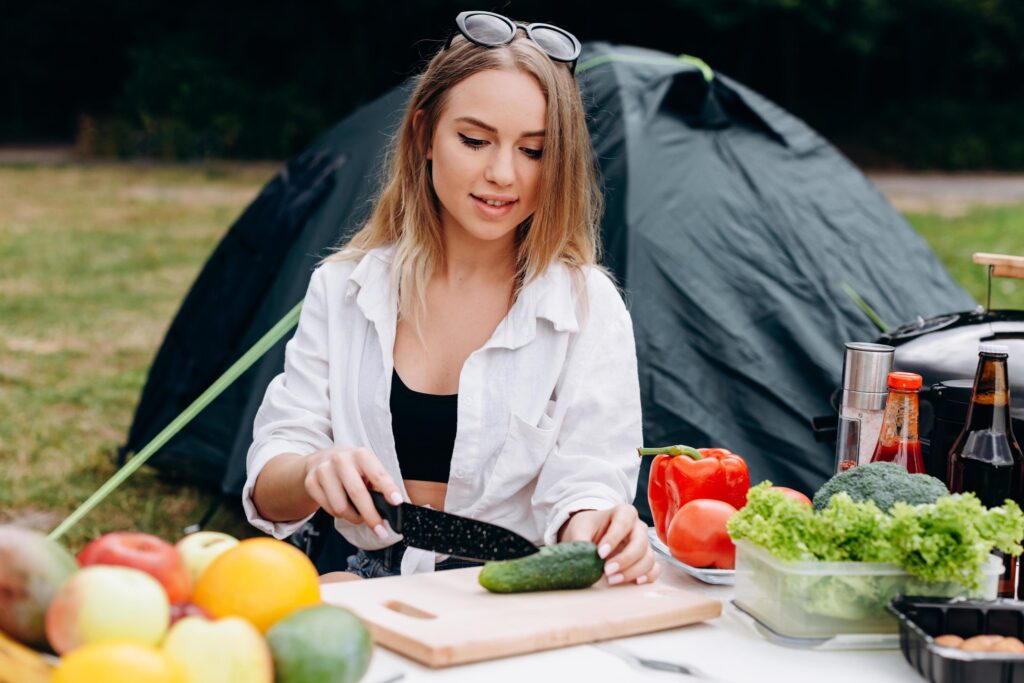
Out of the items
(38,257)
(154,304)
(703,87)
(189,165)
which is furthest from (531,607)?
(189,165)

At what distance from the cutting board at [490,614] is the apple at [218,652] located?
0.24 metres

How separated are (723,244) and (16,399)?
3.83 m

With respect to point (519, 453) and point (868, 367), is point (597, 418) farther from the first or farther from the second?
point (868, 367)

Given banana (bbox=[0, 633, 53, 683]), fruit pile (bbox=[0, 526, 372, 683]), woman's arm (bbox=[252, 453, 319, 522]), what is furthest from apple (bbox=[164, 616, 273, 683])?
woman's arm (bbox=[252, 453, 319, 522])

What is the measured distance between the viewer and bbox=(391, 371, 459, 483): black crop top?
2223mm

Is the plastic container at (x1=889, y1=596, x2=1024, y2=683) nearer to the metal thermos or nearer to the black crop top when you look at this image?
the metal thermos

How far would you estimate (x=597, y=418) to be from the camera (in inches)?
85.0

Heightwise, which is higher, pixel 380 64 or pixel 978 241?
pixel 380 64

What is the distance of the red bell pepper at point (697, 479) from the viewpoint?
192 centimetres

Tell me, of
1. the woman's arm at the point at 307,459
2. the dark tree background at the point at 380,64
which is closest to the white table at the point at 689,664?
the woman's arm at the point at 307,459

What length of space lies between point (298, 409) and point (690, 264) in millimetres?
1828

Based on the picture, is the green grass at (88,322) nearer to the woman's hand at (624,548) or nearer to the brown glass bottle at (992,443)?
the woman's hand at (624,548)

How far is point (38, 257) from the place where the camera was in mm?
9836

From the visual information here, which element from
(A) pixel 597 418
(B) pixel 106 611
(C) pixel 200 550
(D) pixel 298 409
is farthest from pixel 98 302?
(B) pixel 106 611
